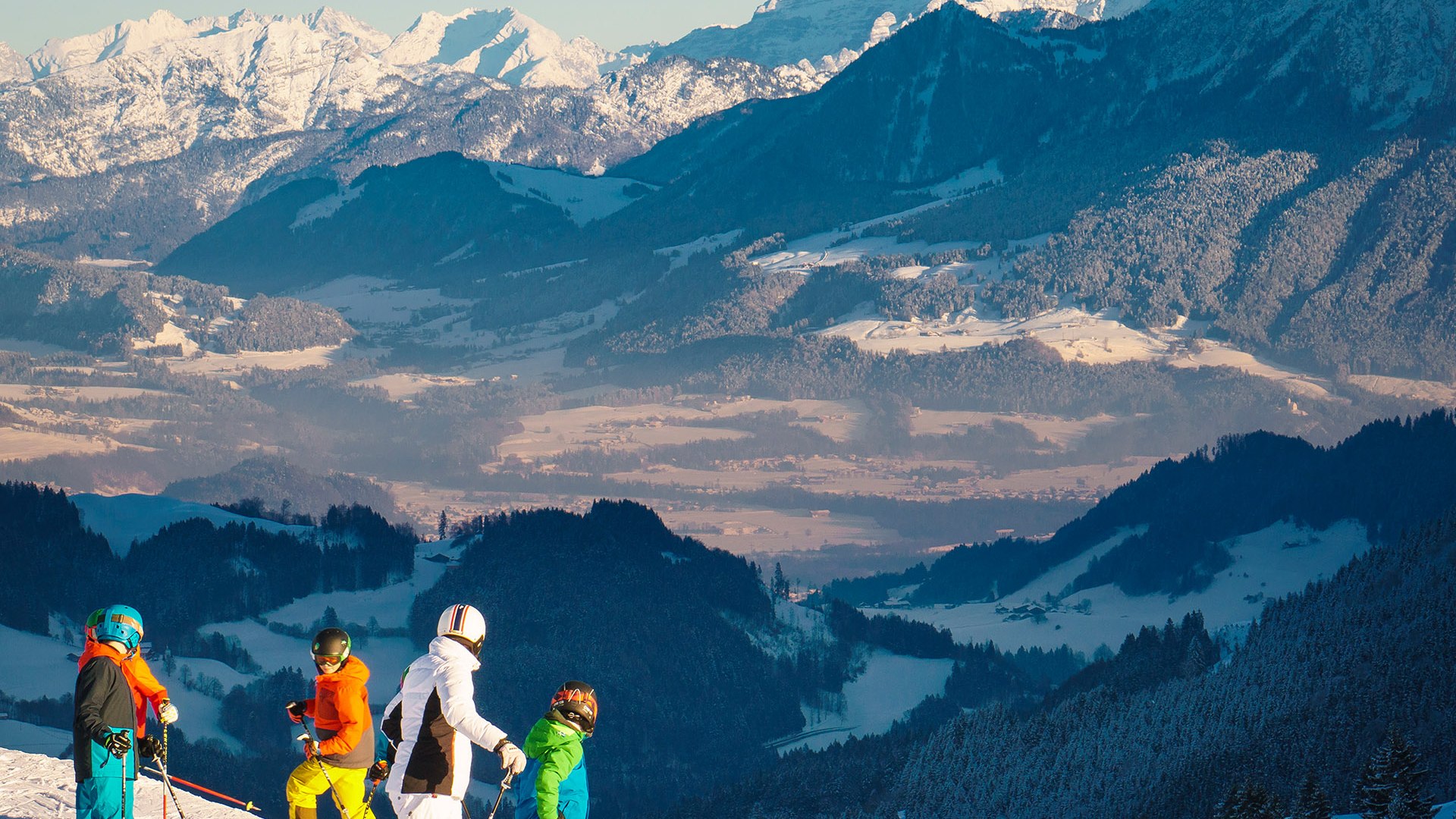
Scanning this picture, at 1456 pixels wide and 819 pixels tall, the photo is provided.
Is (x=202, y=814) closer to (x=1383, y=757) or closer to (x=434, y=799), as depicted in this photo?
(x=434, y=799)

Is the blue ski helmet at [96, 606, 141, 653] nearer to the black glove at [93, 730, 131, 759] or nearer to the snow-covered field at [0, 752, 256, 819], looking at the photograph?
the black glove at [93, 730, 131, 759]

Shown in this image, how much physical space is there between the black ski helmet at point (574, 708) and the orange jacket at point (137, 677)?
9.94 m

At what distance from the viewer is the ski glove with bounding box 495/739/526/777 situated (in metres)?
43.7

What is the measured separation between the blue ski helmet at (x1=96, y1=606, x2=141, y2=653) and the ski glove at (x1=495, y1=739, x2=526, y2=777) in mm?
11486

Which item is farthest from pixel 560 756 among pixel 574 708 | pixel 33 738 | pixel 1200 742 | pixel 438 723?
pixel 33 738

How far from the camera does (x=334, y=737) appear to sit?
5091cm

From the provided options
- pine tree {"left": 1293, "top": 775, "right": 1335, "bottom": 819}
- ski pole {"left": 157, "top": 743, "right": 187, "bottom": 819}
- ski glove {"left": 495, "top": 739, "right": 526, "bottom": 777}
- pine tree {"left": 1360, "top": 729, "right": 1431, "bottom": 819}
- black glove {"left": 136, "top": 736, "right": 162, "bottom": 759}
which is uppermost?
ski glove {"left": 495, "top": 739, "right": 526, "bottom": 777}

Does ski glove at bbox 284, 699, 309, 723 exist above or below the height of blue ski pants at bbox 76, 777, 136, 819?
above

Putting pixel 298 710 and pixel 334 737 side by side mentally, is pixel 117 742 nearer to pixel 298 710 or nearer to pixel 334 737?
pixel 298 710

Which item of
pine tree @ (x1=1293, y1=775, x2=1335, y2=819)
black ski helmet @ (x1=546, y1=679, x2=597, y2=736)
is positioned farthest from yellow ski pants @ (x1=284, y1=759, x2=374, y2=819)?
pine tree @ (x1=1293, y1=775, x2=1335, y2=819)

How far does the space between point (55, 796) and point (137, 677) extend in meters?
10.3

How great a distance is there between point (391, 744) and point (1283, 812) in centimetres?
6774

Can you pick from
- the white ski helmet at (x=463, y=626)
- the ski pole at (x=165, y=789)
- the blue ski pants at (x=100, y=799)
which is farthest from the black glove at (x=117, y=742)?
the white ski helmet at (x=463, y=626)

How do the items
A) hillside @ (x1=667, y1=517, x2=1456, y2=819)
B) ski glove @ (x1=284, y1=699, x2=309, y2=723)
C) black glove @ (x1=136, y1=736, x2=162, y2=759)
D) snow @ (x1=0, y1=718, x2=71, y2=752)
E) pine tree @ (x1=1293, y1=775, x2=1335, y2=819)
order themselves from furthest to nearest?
1. snow @ (x1=0, y1=718, x2=71, y2=752)
2. hillside @ (x1=667, y1=517, x2=1456, y2=819)
3. pine tree @ (x1=1293, y1=775, x2=1335, y2=819)
4. black glove @ (x1=136, y1=736, x2=162, y2=759)
5. ski glove @ (x1=284, y1=699, x2=309, y2=723)
